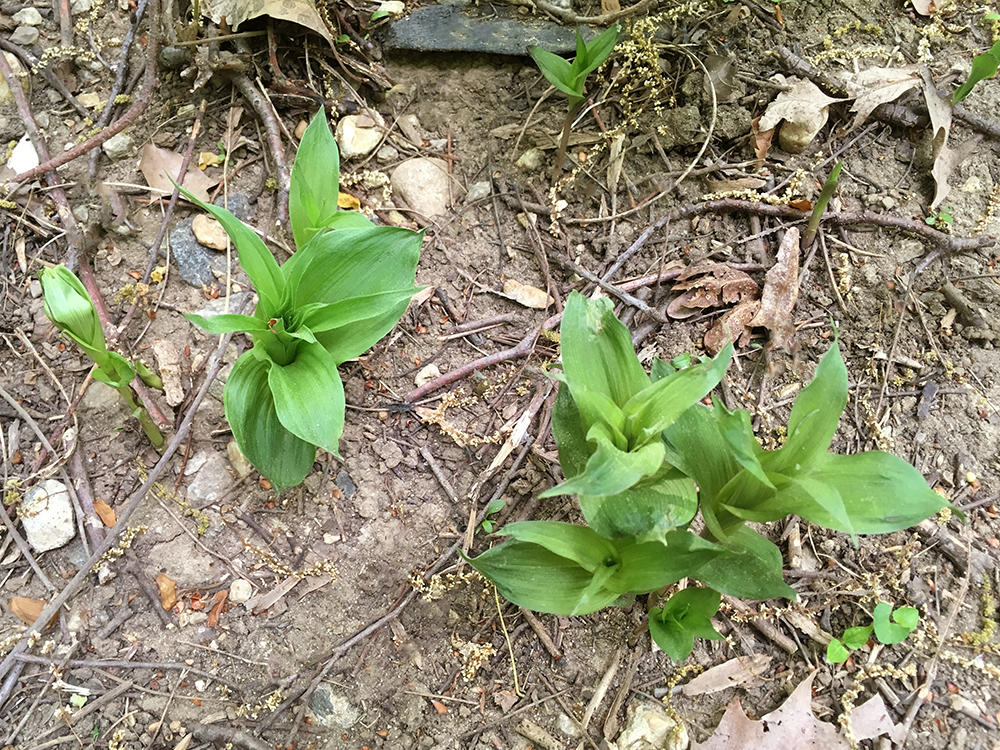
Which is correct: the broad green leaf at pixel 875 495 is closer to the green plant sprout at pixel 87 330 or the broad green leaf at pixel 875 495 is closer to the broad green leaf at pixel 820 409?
the broad green leaf at pixel 820 409

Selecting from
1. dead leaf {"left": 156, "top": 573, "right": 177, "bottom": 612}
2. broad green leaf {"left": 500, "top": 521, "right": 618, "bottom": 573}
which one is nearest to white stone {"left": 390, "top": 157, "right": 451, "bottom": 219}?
broad green leaf {"left": 500, "top": 521, "right": 618, "bottom": 573}

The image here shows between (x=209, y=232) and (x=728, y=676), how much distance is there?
78.5 inches

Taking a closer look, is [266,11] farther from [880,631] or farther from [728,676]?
[880,631]

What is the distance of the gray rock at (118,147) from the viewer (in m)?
2.20

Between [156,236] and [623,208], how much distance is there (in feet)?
5.06

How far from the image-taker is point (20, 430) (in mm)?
1876

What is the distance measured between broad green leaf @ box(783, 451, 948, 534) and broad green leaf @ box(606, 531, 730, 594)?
209mm

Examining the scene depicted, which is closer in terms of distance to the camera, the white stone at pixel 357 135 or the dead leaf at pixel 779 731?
the dead leaf at pixel 779 731

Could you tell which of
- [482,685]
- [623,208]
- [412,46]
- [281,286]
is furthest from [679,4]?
[482,685]

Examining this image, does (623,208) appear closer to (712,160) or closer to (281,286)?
(712,160)

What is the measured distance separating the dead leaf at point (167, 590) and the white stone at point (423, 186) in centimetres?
135

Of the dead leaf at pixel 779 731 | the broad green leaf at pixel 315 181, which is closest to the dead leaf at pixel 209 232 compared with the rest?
the broad green leaf at pixel 315 181

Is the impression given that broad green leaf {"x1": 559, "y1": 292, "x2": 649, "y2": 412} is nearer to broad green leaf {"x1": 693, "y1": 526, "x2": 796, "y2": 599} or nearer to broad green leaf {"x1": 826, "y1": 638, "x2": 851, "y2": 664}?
broad green leaf {"x1": 693, "y1": 526, "x2": 796, "y2": 599}

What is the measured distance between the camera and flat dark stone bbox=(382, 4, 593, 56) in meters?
2.35
